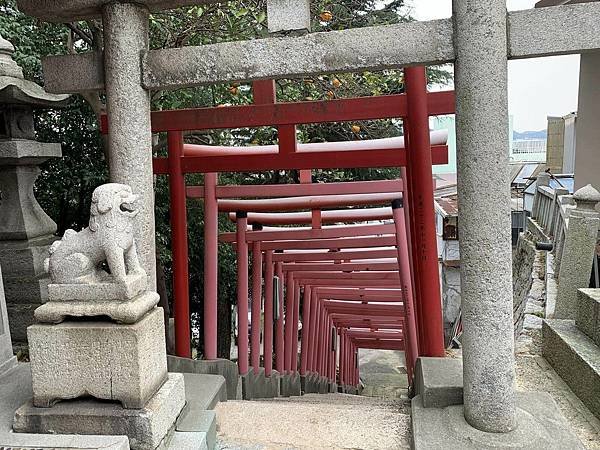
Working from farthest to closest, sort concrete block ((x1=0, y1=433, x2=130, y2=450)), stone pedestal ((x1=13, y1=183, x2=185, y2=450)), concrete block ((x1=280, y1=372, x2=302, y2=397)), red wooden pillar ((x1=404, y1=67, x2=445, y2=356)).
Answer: concrete block ((x1=280, y1=372, x2=302, y2=397)), red wooden pillar ((x1=404, y1=67, x2=445, y2=356)), stone pedestal ((x1=13, y1=183, x2=185, y2=450)), concrete block ((x1=0, y1=433, x2=130, y2=450))

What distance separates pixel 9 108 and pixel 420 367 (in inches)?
200

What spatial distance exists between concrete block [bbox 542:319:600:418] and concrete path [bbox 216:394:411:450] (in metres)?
1.58

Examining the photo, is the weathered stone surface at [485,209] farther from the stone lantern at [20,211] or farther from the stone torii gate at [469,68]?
the stone lantern at [20,211]

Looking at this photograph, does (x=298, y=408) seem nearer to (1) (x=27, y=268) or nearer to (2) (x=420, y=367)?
(2) (x=420, y=367)

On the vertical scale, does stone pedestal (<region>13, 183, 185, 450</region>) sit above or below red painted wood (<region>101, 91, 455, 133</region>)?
below

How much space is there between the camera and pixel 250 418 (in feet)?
12.9

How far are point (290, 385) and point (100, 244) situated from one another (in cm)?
829

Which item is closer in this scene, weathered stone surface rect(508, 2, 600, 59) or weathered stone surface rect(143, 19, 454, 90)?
weathered stone surface rect(508, 2, 600, 59)

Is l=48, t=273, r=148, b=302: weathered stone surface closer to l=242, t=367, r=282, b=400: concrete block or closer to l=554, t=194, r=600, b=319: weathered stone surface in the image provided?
l=242, t=367, r=282, b=400: concrete block

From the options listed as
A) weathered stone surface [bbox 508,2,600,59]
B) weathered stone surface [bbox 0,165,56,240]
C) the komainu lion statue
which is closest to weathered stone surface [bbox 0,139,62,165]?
weathered stone surface [bbox 0,165,56,240]

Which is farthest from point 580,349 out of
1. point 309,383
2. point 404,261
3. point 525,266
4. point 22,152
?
point 309,383

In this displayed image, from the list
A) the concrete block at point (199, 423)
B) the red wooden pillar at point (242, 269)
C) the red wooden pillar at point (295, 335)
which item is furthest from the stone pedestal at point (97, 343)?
the red wooden pillar at point (295, 335)

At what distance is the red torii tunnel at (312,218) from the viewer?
14.7ft

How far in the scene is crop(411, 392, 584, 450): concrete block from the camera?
120 inches
